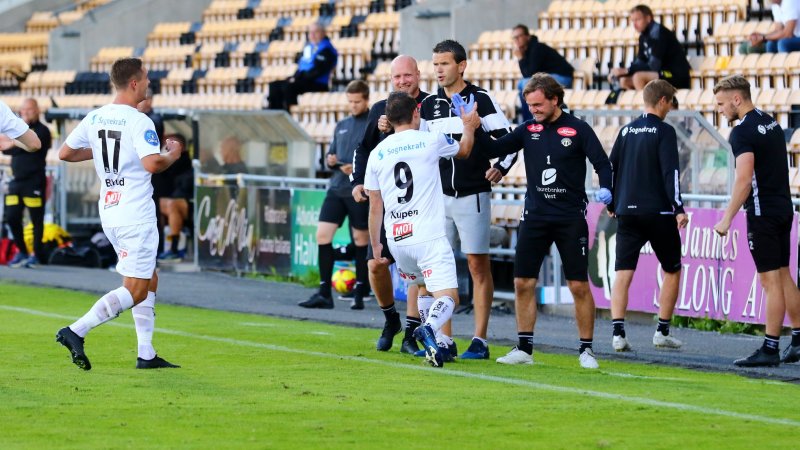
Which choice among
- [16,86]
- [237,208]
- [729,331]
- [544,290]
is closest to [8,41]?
[16,86]

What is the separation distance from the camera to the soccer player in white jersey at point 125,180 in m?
9.33

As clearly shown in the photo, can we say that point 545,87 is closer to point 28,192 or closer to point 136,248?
point 136,248

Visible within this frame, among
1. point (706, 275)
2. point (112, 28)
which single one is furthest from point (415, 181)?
point (112, 28)

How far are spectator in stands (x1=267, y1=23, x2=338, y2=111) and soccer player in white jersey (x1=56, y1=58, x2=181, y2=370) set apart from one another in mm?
13956

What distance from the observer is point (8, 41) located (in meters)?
36.3

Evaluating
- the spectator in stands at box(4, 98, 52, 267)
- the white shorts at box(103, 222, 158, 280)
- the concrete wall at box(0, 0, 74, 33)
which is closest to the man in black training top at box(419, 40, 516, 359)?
the white shorts at box(103, 222, 158, 280)

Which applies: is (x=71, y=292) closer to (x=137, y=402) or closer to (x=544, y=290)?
(x=544, y=290)

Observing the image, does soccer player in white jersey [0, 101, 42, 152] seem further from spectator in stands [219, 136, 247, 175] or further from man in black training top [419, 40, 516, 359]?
spectator in stands [219, 136, 247, 175]

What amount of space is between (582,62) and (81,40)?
1626 cm

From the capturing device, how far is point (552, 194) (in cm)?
998

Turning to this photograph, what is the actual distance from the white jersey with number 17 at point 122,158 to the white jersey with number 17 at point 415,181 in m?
1.44

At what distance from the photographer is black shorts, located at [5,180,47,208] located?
19672mm

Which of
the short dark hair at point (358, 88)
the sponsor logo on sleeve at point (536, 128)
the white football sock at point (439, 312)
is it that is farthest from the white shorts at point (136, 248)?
the short dark hair at point (358, 88)

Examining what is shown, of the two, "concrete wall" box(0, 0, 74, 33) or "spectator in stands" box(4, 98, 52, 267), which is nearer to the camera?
"spectator in stands" box(4, 98, 52, 267)
